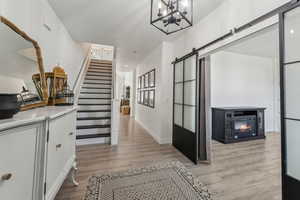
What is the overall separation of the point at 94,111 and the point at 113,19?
8.05 ft

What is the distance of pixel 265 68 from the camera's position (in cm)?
473

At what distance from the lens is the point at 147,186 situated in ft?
5.82

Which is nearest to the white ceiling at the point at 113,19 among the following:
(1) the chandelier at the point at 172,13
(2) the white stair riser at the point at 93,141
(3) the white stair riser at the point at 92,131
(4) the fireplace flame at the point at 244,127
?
(1) the chandelier at the point at 172,13

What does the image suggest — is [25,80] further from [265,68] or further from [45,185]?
[265,68]

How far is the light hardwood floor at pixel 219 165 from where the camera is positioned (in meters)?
1.71

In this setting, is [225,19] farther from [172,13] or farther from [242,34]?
[172,13]

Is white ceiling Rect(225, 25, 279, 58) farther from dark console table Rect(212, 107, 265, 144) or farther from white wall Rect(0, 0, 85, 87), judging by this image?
white wall Rect(0, 0, 85, 87)

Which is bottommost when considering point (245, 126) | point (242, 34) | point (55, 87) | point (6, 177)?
point (245, 126)


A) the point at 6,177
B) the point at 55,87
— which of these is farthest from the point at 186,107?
the point at 6,177

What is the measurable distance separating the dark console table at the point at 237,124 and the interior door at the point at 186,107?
4.56 ft

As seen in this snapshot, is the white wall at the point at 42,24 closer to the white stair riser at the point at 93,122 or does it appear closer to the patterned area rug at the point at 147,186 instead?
the white stair riser at the point at 93,122

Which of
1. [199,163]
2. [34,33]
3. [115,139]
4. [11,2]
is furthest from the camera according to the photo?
[115,139]

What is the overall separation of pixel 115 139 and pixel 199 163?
204cm

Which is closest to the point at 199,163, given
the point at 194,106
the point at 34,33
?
the point at 194,106
